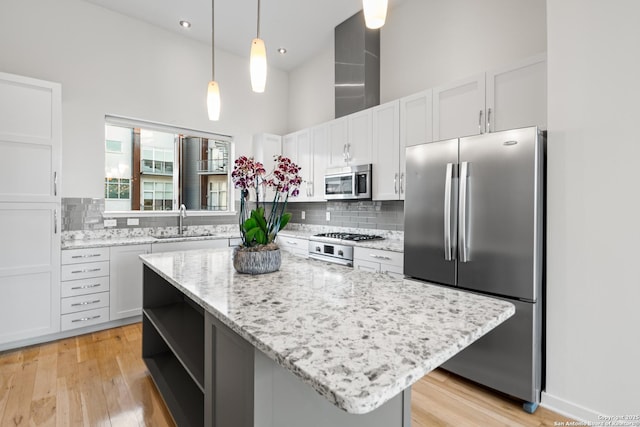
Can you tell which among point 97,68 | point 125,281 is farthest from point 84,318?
point 97,68

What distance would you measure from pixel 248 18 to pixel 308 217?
108 inches

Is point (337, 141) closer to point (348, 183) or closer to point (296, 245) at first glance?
point (348, 183)

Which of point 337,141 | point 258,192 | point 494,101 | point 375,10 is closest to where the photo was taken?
point 375,10

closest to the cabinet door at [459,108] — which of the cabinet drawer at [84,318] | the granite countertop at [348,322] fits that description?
the granite countertop at [348,322]

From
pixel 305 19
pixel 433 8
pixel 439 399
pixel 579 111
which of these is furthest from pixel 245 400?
pixel 305 19

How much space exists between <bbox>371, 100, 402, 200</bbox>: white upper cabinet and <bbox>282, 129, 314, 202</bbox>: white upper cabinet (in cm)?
112

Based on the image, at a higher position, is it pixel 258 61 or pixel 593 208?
pixel 258 61

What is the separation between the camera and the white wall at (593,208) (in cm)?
167

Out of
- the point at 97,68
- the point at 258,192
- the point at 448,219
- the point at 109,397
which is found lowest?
the point at 109,397

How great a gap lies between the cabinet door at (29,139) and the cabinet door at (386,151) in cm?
305

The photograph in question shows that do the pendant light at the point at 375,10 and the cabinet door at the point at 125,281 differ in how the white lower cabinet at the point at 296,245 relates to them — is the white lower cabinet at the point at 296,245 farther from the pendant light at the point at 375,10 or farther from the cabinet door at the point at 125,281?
the pendant light at the point at 375,10

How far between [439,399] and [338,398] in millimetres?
1908

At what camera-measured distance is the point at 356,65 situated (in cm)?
378

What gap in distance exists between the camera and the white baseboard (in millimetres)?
1792
